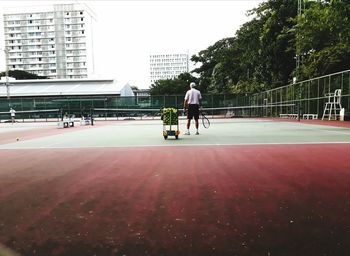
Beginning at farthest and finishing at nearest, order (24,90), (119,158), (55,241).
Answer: (24,90)
(119,158)
(55,241)

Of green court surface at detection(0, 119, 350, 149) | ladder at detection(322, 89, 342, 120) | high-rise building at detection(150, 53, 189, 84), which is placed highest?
high-rise building at detection(150, 53, 189, 84)

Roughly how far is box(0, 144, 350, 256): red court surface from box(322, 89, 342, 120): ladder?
42.4 ft

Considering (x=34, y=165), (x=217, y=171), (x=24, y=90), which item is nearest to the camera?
(x=217, y=171)

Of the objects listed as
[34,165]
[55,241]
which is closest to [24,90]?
[34,165]

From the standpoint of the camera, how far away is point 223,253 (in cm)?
214

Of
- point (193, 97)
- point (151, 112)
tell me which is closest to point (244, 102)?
point (151, 112)

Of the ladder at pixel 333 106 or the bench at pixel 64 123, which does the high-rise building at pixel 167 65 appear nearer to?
the bench at pixel 64 123

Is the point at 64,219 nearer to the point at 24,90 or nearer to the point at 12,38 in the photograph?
the point at 24,90

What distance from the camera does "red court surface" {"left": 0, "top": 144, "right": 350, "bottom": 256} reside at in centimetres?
229

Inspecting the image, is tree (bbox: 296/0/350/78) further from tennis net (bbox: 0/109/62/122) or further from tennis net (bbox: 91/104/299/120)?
tennis net (bbox: 0/109/62/122)

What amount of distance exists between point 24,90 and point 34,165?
5594 centimetres

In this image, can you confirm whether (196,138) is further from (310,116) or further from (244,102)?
(244,102)

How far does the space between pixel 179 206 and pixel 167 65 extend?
177189 millimetres

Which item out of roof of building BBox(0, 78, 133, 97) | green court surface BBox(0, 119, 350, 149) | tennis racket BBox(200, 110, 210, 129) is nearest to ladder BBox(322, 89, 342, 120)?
green court surface BBox(0, 119, 350, 149)
